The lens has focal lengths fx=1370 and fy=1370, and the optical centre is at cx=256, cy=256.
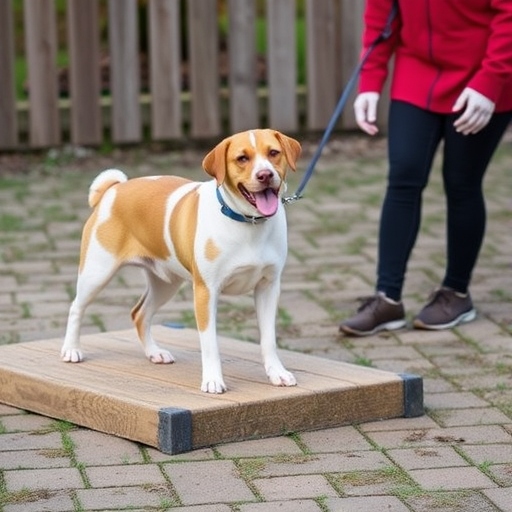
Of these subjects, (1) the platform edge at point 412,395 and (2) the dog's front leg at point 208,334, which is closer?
(2) the dog's front leg at point 208,334

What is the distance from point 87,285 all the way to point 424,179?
178cm

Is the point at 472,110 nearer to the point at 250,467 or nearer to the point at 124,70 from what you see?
the point at 250,467

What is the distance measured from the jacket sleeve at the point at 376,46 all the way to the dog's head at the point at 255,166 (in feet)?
5.73

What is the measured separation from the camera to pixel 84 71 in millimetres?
10422

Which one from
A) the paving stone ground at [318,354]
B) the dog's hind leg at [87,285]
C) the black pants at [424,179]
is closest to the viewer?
the paving stone ground at [318,354]

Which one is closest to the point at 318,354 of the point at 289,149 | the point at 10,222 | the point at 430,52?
the point at 430,52

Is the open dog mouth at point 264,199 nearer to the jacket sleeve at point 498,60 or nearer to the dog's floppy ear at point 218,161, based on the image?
the dog's floppy ear at point 218,161

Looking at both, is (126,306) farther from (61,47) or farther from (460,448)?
(61,47)

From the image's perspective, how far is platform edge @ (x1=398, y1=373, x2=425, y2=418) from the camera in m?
4.86

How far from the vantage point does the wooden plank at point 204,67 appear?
419 inches

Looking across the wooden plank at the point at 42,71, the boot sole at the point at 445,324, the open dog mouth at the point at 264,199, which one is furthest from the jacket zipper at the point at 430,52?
the wooden plank at the point at 42,71

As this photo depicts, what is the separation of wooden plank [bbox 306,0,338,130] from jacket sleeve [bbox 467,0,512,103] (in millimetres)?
5264

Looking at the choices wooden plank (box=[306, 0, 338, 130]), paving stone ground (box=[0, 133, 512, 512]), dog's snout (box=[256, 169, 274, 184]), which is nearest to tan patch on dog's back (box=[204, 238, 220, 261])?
dog's snout (box=[256, 169, 274, 184])

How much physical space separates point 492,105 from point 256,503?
8.05 ft
